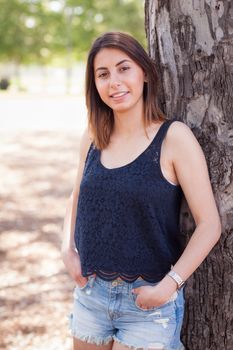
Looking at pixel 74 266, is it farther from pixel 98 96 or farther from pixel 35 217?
pixel 35 217

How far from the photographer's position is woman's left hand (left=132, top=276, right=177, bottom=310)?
190cm

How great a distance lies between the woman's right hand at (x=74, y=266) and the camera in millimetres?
2096

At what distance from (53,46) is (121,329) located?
38.3 meters

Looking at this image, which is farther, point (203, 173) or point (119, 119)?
point (119, 119)

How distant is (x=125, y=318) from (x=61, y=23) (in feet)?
125

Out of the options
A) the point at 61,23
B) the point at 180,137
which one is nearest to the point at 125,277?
the point at 180,137

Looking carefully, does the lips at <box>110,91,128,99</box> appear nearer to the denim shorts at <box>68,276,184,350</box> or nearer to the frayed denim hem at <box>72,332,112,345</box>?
the denim shorts at <box>68,276,184,350</box>

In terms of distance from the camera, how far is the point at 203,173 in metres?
1.91

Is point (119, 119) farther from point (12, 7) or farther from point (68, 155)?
point (12, 7)

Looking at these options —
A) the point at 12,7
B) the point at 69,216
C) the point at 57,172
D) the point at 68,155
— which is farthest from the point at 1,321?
the point at 12,7

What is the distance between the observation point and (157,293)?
1.90 meters

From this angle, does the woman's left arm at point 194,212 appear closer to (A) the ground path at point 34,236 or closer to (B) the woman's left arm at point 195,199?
(B) the woman's left arm at point 195,199

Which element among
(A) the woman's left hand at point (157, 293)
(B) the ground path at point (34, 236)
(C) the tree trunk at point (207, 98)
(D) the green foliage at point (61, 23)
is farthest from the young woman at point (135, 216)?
(D) the green foliage at point (61, 23)

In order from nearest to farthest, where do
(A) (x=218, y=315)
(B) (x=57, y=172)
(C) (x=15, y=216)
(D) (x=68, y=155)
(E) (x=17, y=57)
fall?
(A) (x=218, y=315)
(C) (x=15, y=216)
(B) (x=57, y=172)
(D) (x=68, y=155)
(E) (x=17, y=57)
